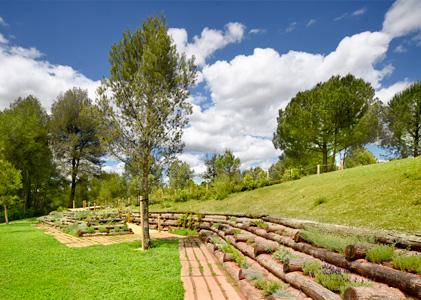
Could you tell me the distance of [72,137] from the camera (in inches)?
1346

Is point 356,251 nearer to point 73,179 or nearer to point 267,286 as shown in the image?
point 267,286

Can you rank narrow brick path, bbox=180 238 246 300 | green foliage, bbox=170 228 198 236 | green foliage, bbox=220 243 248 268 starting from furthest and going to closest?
green foliage, bbox=170 228 198 236 → green foliage, bbox=220 243 248 268 → narrow brick path, bbox=180 238 246 300

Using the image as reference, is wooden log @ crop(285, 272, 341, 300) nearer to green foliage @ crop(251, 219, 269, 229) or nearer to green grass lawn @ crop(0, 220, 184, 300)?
green grass lawn @ crop(0, 220, 184, 300)

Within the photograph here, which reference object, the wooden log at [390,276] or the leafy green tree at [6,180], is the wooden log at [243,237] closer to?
the wooden log at [390,276]

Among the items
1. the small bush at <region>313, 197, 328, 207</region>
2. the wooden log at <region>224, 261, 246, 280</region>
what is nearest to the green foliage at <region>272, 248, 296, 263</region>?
the wooden log at <region>224, 261, 246, 280</region>

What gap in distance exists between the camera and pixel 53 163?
120ft

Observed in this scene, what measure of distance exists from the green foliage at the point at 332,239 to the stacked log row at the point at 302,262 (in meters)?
0.13

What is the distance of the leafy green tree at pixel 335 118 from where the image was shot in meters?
28.2

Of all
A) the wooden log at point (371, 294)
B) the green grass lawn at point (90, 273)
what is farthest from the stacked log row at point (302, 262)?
the green grass lawn at point (90, 273)

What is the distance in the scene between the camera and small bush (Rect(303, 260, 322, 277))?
5.14 meters

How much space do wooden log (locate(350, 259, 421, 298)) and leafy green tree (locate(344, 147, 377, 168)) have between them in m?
25.4

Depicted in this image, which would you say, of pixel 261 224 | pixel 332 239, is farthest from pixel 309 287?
pixel 261 224

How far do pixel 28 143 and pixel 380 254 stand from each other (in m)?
35.7

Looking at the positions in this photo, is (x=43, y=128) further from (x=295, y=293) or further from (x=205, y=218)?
(x=295, y=293)
